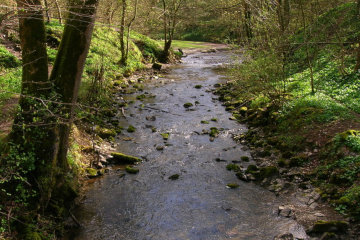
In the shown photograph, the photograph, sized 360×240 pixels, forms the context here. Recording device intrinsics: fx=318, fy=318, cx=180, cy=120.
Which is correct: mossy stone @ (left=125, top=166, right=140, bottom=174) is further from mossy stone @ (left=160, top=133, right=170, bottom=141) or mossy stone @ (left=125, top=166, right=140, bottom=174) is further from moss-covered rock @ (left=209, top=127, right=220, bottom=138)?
moss-covered rock @ (left=209, top=127, right=220, bottom=138)

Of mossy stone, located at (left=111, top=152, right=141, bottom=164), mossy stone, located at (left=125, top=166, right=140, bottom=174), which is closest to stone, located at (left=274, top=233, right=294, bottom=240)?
mossy stone, located at (left=125, top=166, right=140, bottom=174)

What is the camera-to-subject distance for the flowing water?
710cm

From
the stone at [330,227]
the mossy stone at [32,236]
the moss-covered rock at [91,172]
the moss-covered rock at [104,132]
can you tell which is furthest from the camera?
the moss-covered rock at [104,132]

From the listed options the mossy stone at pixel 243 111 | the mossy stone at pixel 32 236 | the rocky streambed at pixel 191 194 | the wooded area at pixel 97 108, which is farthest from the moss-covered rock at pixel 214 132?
the mossy stone at pixel 32 236

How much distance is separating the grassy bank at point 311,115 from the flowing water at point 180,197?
1.25 metres

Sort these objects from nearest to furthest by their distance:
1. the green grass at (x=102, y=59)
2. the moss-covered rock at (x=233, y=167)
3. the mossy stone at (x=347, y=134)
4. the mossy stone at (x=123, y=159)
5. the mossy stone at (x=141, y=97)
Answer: the mossy stone at (x=347, y=134), the moss-covered rock at (x=233, y=167), the mossy stone at (x=123, y=159), the green grass at (x=102, y=59), the mossy stone at (x=141, y=97)

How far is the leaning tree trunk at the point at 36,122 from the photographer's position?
6.60m

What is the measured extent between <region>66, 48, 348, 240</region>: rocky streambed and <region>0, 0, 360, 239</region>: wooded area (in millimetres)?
596

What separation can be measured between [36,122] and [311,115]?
8.91 m

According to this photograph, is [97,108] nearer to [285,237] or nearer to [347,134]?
[285,237]

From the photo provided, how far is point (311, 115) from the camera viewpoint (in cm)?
1122

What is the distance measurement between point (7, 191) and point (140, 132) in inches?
284

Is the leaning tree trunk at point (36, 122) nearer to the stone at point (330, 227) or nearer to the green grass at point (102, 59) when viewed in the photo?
the green grass at point (102, 59)

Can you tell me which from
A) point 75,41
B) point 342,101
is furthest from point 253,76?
point 75,41
